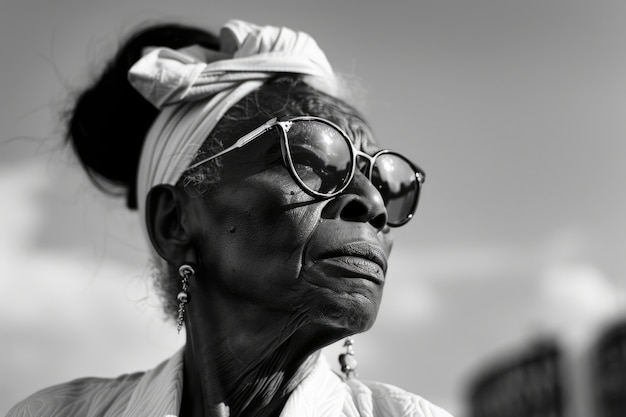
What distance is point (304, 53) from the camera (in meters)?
3.64

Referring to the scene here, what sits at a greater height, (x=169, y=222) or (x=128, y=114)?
(x=128, y=114)

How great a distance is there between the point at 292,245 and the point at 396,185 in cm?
62

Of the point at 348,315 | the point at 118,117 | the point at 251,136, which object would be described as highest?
the point at 118,117

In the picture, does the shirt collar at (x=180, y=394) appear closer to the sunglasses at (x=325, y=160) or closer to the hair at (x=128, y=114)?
the hair at (x=128, y=114)

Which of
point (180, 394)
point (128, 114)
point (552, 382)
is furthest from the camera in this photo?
point (552, 382)

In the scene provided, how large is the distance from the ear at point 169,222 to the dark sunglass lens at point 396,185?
725 mm

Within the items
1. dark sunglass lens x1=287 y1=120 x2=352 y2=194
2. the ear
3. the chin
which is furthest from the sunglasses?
the chin

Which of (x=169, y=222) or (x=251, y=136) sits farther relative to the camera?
(x=169, y=222)

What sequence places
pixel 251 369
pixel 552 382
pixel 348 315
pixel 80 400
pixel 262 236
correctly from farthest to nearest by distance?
pixel 552 382, pixel 80 400, pixel 251 369, pixel 262 236, pixel 348 315

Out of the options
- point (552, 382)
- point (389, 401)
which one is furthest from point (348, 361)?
point (552, 382)

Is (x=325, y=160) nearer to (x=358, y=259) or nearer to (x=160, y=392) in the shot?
(x=358, y=259)

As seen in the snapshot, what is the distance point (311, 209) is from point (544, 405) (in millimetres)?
24706

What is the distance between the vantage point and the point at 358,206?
10.1 feet

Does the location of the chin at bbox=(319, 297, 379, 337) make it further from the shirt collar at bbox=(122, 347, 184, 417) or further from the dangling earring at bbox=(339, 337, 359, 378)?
the shirt collar at bbox=(122, 347, 184, 417)
